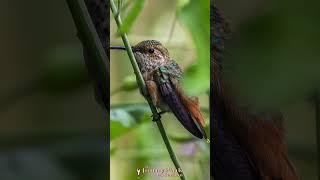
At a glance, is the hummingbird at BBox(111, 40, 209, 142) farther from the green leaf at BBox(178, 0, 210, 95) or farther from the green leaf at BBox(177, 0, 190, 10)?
the green leaf at BBox(177, 0, 190, 10)

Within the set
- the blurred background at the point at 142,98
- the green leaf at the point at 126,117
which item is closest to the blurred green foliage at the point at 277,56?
the blurred background at the point at 142,98

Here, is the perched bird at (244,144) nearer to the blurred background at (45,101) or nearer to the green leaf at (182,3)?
the green leaf at (182,3)

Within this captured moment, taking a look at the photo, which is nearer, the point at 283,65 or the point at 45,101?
the point at 45,101

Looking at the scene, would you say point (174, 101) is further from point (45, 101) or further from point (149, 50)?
point (45, 101)

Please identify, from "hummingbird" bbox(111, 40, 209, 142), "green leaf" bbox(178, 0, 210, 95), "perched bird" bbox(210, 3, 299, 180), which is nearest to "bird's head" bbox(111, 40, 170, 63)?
"hummingbird" bbox(111, 40, 209, 142)

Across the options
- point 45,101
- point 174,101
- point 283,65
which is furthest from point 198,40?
point 45,101

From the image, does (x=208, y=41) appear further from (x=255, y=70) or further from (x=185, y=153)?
(x=185, y=153)

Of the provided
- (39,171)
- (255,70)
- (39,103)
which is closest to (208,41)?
(255,70)
